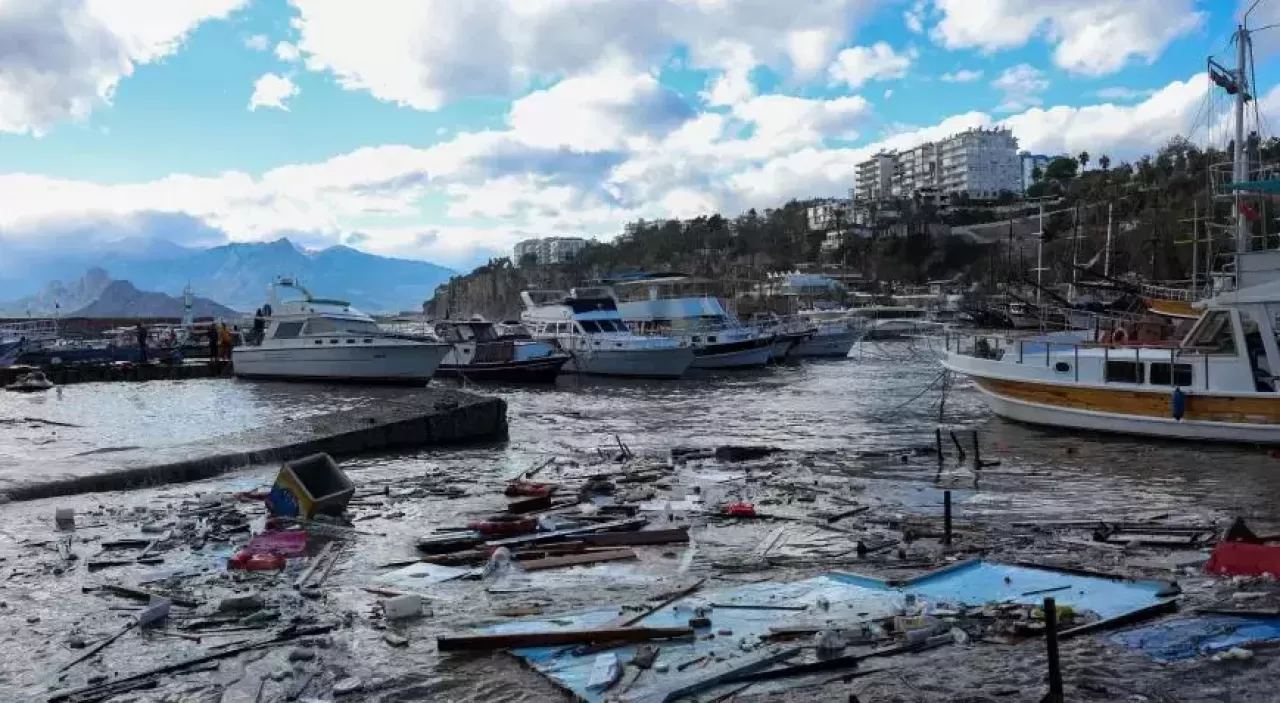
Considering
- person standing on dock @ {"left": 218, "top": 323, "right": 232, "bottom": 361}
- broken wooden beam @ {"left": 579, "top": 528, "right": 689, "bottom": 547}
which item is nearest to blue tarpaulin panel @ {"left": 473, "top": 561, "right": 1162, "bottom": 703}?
broken wooden beam @ {"left": 579, "top": 528, "right": 689, "bottom": 547}

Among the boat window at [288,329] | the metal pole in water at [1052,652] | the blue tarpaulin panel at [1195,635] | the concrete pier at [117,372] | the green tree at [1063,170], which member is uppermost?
the green tree at [1063,170]

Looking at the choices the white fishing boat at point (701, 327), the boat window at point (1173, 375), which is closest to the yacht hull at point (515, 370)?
the white fishing boat at point (701, 327)

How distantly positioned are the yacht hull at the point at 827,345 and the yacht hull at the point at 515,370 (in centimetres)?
1888

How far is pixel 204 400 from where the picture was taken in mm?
30375

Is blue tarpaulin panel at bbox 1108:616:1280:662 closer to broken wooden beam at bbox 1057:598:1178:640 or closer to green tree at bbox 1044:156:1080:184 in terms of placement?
broken wooden beam at bbox 1057:598:1178:640

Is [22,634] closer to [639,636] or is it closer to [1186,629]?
[639,636]

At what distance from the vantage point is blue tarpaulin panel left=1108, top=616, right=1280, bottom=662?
7.09 metres

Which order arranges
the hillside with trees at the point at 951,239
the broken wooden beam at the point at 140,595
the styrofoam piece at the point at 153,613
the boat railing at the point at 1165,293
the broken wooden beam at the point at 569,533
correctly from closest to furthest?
1. the styrofoam piece at the point at 153,613
2. the broken wooden beam at the point at 140,595
3. the broken wooden beam at the point at 569,533
4. the boat railing at the point at 1165,293
5. the hillside with trees at the point at 951,239

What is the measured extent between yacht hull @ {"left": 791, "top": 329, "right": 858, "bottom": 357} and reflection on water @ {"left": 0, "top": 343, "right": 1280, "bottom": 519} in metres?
13.5

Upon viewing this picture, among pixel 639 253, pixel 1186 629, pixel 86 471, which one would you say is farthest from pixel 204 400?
pixel 639 253

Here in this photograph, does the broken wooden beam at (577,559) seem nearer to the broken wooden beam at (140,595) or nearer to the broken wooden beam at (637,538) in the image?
the broken wooden beam at (637,538)

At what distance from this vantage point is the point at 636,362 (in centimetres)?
4188

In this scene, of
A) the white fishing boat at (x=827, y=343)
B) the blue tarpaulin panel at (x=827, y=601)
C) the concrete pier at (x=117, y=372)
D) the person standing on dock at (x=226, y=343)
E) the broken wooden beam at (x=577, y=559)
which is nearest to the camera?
the blue tarpaulin panel at (x=827, y=601)

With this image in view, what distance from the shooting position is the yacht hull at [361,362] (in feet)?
112
